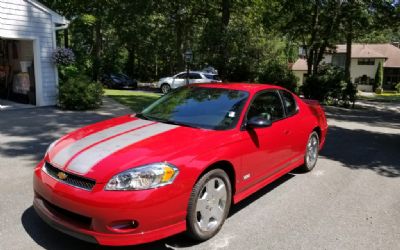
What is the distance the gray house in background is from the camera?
1144cm

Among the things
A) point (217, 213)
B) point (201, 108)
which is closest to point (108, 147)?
point (217, 213)

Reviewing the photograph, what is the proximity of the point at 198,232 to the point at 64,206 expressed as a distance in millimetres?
1258

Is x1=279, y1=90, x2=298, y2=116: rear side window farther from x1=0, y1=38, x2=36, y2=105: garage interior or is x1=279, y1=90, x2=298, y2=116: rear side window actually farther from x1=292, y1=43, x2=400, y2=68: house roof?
x1=292, y1=43, x2=400, y2=68: house roof

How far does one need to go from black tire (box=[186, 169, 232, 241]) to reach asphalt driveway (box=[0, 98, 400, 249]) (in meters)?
0.11

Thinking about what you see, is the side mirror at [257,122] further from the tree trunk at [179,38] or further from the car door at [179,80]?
the tree trunk at [179,38]

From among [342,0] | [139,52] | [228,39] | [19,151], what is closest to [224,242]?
[19,151]

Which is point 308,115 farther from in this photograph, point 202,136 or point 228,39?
point 228,39

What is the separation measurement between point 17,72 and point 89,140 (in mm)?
10709

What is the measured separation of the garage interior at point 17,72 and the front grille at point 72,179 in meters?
9.90

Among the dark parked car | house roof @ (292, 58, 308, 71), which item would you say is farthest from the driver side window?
house roof @ (292, 58, 308, 71)

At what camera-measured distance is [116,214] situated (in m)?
3.19

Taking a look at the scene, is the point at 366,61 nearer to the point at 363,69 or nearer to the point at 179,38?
the point at 363,69

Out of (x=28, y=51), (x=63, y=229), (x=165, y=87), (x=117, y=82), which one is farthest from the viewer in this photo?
(x=117, y=82)

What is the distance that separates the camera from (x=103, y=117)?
11.2 metres
